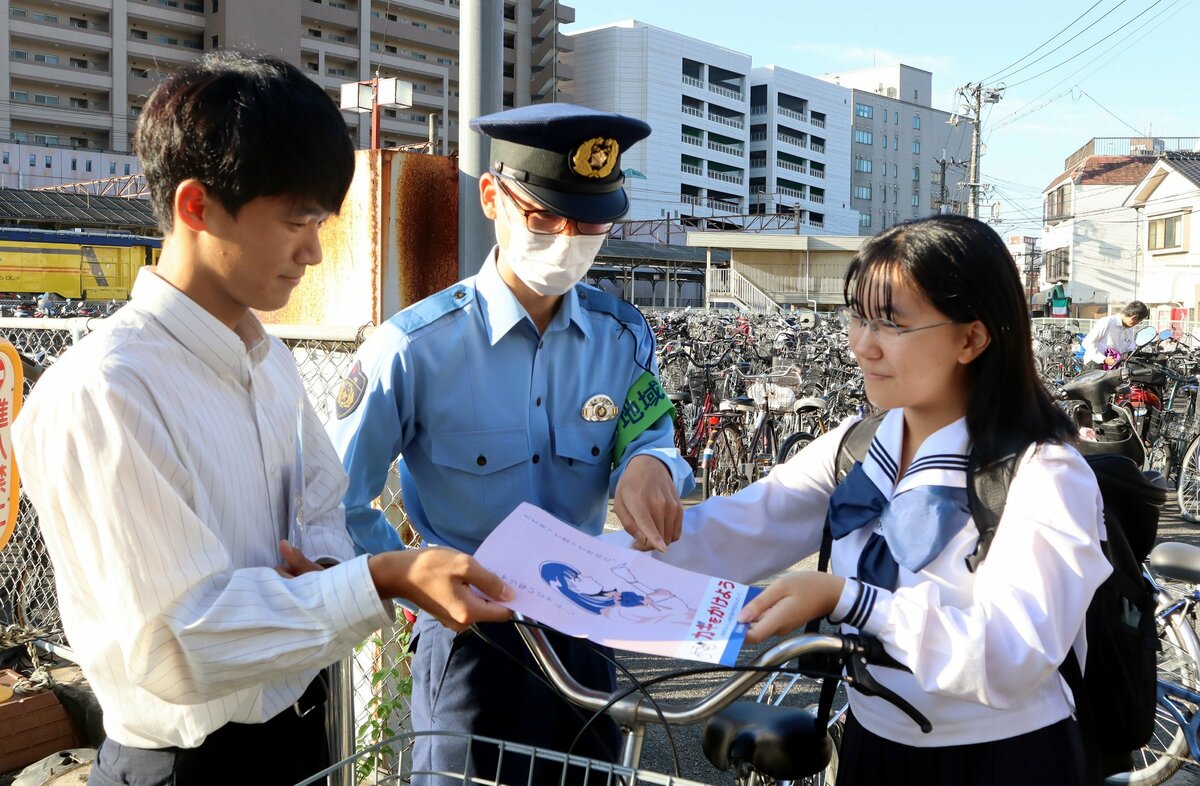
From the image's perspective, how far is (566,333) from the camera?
216 centimetres

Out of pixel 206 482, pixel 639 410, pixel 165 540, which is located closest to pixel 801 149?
pixel 639 410

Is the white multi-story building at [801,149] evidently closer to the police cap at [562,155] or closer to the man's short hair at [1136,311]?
the man's short hair at [1136,311]

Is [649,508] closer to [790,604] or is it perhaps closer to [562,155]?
[790,604]

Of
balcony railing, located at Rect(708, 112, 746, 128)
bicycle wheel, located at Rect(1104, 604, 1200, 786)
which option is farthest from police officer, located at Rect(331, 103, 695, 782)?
balcony railing, located at Rect(708, 112, 746, 128)

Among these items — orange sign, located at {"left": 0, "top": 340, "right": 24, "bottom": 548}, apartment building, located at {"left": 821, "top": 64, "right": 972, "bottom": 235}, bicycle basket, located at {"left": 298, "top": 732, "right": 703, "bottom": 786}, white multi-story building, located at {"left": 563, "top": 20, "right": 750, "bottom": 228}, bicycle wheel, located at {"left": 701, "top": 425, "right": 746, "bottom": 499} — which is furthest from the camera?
apartment building, located at {"left": 821, "top": 64, "right": 972, "bottom": 235}

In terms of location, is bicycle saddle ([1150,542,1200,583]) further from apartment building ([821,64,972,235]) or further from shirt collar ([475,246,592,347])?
apartment building ([821,64,972,235])

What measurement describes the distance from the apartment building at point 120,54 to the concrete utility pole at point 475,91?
41944 mm

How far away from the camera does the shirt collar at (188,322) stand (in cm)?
140

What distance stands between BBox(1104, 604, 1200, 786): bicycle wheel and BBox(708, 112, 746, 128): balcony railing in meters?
79.2

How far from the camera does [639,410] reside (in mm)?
2182

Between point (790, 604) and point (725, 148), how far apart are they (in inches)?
3241

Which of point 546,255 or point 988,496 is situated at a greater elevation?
point 546,255

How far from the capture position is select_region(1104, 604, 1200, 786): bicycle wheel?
129 inches

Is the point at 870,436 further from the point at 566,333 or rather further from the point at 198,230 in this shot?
the point at 198,230
